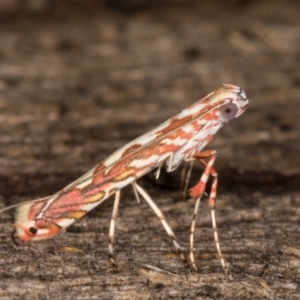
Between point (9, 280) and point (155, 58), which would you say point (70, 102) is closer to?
point (155, 58)

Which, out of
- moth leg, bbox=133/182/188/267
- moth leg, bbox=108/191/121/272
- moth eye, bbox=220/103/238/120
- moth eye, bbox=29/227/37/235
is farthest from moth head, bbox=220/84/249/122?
moth eye, bbox=29/227/37/235

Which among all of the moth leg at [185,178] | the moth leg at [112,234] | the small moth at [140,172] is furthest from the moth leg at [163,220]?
the moth leg at [185,178]

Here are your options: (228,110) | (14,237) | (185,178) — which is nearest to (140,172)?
(185,178)

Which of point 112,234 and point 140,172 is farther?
point 140,172

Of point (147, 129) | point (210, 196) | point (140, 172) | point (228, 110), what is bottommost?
point (210, 196)

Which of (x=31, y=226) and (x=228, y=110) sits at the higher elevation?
(x=228, y=110)

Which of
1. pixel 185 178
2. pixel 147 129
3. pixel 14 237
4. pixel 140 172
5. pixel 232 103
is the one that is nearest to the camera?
pixel 14 237

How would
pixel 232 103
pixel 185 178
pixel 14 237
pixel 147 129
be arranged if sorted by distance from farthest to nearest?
pixel 147 129
pixel 185 178
pixel 232 103
pixel 14 237

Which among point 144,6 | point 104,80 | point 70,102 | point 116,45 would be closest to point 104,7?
point 144,6

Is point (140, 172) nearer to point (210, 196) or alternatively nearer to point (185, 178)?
point (210, 196)
